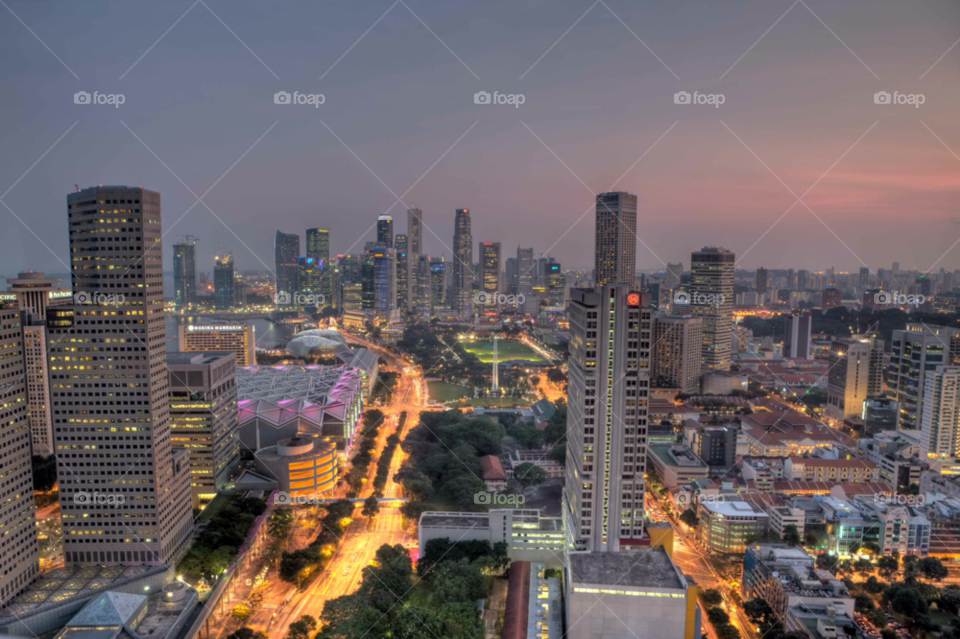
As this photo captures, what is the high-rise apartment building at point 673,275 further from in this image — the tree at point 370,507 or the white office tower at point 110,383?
the white office tower at point 110,383

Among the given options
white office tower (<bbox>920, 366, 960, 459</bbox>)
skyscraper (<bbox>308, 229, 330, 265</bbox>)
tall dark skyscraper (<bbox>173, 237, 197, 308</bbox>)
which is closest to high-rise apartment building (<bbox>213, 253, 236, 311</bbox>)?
tall dark skyscraper (<bbox>173, 237, 197, 308</bbox>)

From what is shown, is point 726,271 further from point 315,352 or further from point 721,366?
point 315,352

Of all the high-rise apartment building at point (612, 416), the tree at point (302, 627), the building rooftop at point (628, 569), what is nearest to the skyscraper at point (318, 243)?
the tree at point (302, 627)

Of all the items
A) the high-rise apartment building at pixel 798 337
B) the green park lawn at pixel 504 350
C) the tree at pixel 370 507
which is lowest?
the tree at pixel 370 507

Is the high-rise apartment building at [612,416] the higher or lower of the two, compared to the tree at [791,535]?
higher

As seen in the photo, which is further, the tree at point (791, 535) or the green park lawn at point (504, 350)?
the green park lawn at point (504, 350)

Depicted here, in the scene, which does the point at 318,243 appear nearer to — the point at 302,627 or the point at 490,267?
the point at 490,267

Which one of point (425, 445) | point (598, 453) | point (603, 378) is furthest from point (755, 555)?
point (425, 445)

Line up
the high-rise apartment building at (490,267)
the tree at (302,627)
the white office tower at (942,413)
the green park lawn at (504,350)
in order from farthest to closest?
the high-rise apartment building at (490,267), the green park lawn at (504,350), the white office tower at (942,413), the tree at (302,627)
